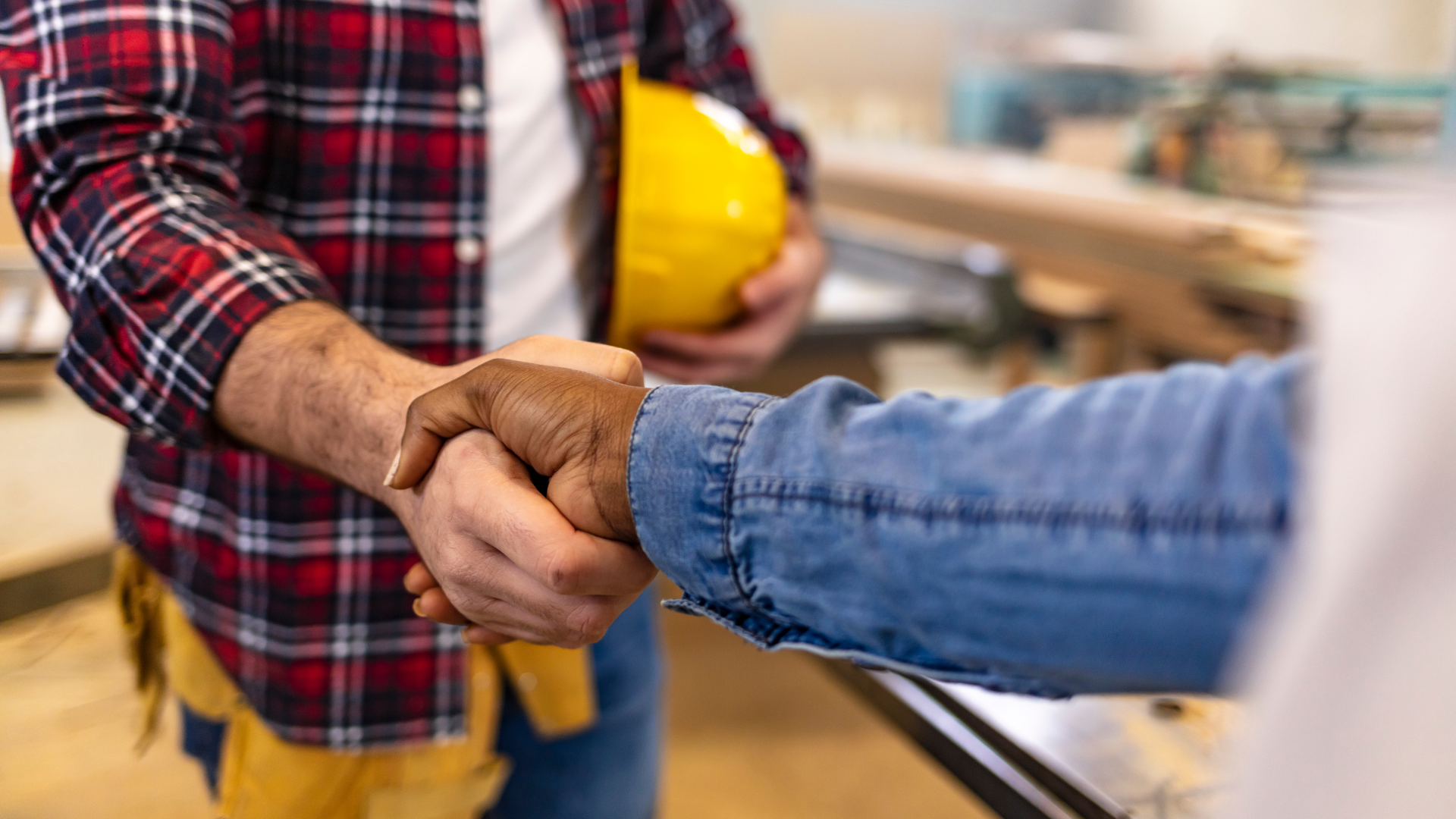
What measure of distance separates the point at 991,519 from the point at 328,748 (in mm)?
644

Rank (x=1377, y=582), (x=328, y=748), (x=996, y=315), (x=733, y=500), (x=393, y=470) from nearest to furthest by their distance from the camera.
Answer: (x=1377, y=582) < (x=733, y=500) < (x=393, y=470) < (x=328, y=748) < (x=996, y=315)

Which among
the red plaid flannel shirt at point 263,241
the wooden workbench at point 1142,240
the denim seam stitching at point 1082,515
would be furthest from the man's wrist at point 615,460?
the wooden workbench at point 1142,240

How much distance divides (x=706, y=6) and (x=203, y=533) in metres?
0.71

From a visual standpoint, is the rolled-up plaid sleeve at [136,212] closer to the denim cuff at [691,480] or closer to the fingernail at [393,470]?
the fingernail at [393,470]

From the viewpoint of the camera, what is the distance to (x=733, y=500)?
49 cm

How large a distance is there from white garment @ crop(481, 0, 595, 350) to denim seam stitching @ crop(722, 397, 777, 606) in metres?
0.44

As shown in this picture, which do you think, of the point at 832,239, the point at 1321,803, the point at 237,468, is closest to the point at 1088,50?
the point at 832,239

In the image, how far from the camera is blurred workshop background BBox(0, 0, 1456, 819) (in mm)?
920

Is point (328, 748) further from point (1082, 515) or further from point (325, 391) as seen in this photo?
point (1082, 515)

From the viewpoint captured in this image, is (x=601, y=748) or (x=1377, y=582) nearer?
(x=1377, y=582)

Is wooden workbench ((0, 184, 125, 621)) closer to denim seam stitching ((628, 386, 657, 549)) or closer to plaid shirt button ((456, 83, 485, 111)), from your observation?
A: plaid shirt button ((456, 83, 485, 111))

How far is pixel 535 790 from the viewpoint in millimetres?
1019

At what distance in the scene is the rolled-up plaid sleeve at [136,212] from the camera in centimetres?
65

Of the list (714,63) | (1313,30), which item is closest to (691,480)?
(714,63)
